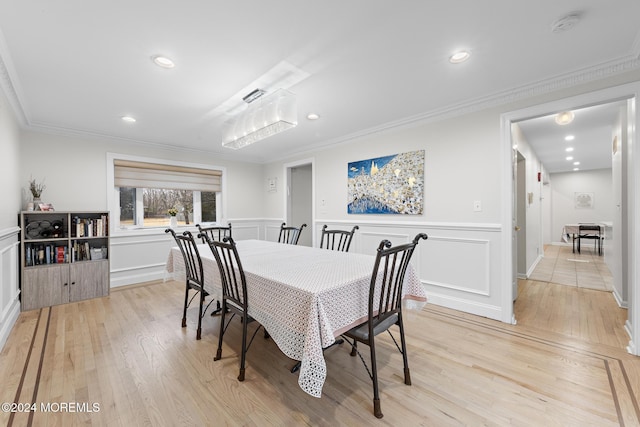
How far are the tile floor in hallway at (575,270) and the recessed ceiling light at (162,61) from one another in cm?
558

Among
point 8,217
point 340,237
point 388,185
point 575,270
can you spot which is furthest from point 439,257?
point 8,217

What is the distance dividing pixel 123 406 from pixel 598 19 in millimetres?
3632

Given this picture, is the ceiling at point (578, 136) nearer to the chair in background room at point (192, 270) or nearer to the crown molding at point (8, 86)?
the chair in background room at point (192, 270)

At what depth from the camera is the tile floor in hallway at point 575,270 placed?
Answer: 4109 mm

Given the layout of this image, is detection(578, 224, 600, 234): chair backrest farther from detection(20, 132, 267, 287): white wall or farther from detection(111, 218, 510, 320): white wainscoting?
detection(20, 132, 267, 287): white wall

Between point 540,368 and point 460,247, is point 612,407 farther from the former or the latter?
point 460,247

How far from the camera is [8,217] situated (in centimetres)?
262

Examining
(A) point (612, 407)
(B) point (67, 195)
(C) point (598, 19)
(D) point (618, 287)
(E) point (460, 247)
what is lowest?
(A) point (612, 407)

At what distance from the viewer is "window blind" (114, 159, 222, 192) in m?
4.15

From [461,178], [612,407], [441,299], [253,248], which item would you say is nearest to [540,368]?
[612,407]

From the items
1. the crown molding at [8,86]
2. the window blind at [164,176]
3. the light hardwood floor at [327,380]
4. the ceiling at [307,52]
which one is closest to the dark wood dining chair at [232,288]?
the light hardwood floor at [327,380]

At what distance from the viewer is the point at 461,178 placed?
9.96ft

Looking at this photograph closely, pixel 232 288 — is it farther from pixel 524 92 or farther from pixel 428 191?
pixel 524 92

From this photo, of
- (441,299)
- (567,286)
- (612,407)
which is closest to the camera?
(612,407)
